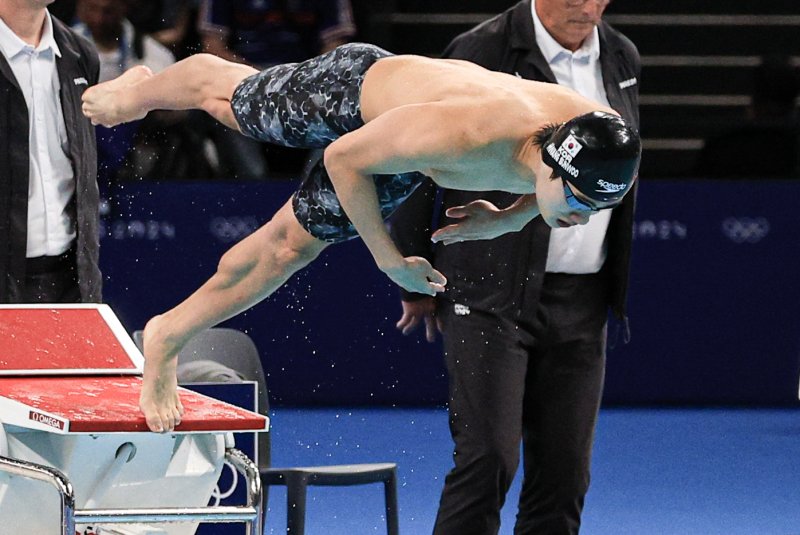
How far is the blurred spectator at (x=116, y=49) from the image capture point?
28.5ft

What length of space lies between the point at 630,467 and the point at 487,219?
3892 mm

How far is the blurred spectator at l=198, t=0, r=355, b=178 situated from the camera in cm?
924

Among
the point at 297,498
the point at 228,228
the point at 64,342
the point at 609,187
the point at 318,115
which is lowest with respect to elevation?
the point at 297,498

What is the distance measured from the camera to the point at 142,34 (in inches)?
355

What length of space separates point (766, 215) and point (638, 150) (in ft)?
17.5

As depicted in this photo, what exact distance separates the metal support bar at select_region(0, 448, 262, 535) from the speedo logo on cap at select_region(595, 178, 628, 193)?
119 centimetres

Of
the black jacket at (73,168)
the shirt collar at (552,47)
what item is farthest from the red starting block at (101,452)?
the shirt collar at (552,47)

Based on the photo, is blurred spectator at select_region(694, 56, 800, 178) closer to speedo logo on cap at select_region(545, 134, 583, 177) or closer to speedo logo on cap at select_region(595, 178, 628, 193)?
speedo logo on cap at select_region(595, 178, 628, 193)

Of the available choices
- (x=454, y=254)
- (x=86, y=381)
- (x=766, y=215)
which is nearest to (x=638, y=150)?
(x=454, y=254)

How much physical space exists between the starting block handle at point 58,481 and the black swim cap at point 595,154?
4.56ft

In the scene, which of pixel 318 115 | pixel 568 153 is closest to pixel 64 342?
pixel 318 115

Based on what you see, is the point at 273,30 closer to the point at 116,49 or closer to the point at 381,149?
the point at 116,49

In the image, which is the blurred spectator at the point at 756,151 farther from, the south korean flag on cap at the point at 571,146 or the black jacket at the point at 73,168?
the south korean flag on cap at the point at 571,146

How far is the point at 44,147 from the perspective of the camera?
17.5 ft
